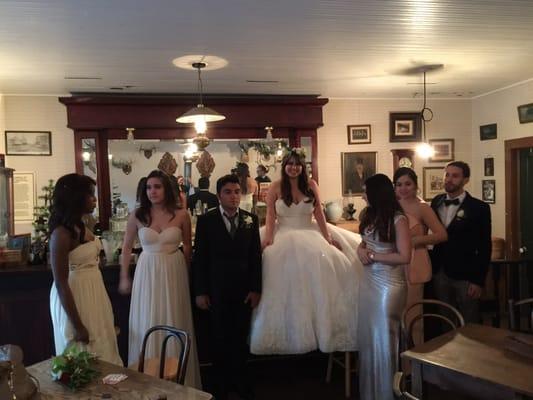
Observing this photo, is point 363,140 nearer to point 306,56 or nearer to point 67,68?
point 306,56

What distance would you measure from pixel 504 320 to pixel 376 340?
10.0ft

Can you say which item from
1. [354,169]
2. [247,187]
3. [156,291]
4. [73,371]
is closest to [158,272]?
[156,291]

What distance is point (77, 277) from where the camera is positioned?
2611 mm

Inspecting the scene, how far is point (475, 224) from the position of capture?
3.41 metres

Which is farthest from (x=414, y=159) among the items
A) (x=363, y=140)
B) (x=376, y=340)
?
(x=376, y=340)

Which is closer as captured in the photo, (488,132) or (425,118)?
(488,132)

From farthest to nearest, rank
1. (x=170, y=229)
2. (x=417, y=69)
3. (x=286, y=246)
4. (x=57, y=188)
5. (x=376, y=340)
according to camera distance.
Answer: (x=417, y=69) → (x=286, y=246) → (x=170, y=229) → (x=376, y=340) → (x=57, y=188)

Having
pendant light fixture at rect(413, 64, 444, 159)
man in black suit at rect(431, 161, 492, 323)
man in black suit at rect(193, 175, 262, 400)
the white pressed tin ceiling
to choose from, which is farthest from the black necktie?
pendant light fixture at rect(413, 64, 444, 159)

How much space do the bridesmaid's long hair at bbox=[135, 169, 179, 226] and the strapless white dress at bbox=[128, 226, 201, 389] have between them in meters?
0.09

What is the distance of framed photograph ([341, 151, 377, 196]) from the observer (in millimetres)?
6242

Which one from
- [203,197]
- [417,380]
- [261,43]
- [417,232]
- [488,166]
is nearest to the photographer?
[417,380]

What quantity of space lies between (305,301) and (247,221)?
69 cm

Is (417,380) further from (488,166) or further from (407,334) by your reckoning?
(488,166)

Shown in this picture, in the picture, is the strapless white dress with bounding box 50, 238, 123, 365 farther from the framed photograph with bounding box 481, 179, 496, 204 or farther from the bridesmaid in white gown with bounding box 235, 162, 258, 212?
the framed photograph with bounding box 481, 179, 496, 204
